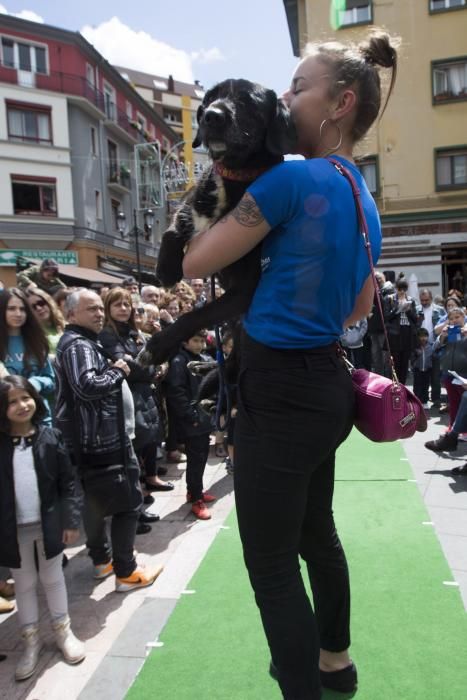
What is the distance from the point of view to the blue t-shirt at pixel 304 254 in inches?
52.6

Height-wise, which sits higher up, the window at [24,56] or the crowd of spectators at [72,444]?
the window at [24,56]

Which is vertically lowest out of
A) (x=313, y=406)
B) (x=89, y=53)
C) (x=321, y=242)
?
(x=313, y=406)

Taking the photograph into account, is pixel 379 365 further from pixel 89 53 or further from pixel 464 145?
pixel 89 53

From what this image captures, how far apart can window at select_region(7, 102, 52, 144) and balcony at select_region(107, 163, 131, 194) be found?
12.3ft

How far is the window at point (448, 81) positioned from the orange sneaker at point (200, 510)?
16556 mm

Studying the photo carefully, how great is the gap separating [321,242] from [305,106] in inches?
16.2

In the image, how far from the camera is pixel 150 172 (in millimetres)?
24625

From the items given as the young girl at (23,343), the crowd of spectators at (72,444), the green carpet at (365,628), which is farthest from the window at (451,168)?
the young girl at (23,343)

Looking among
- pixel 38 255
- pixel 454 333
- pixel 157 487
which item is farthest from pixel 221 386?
pixel 38 255

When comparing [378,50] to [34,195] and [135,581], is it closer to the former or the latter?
[135,581]

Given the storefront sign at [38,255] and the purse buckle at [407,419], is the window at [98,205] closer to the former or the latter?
the storefront sign at [38,255]

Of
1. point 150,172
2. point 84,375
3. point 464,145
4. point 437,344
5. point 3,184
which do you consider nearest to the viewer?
point 84,375

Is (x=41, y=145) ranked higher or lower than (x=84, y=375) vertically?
higher

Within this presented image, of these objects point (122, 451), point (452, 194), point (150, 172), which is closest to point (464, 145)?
point (452, 194)
